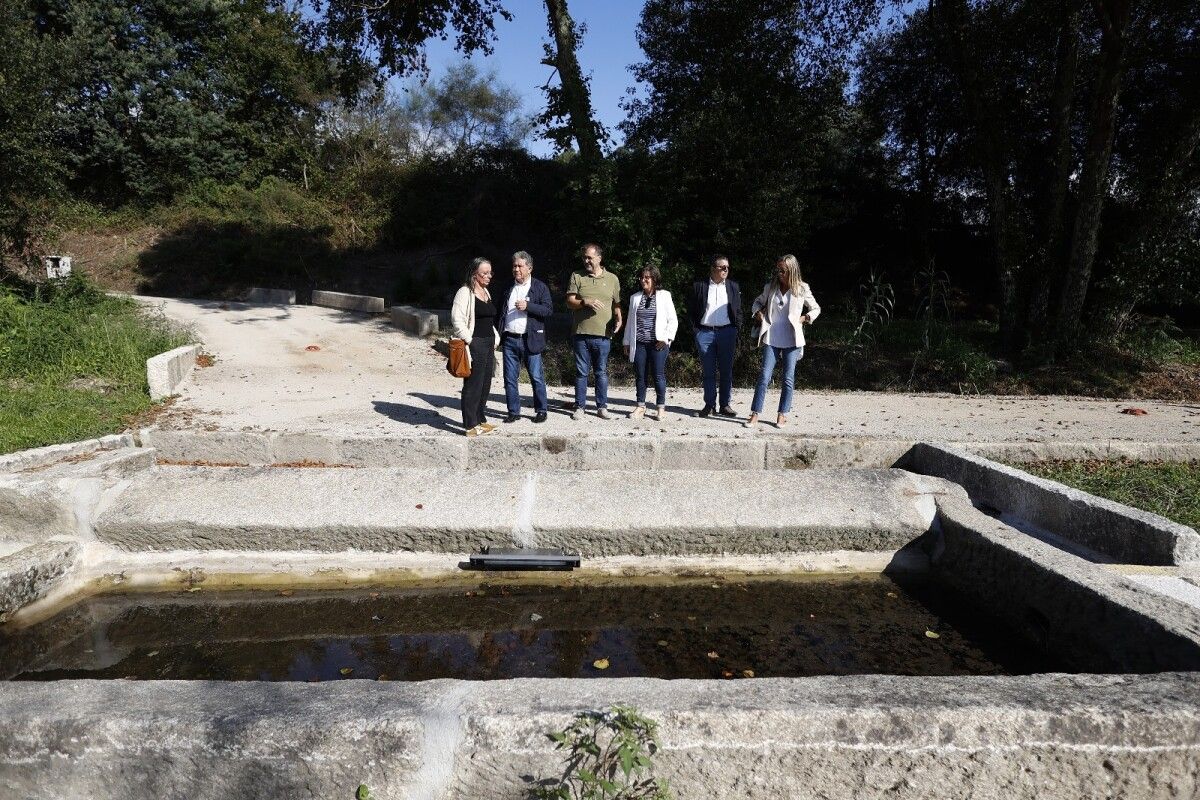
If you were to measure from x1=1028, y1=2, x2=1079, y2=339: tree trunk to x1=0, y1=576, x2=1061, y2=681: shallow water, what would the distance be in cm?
1009

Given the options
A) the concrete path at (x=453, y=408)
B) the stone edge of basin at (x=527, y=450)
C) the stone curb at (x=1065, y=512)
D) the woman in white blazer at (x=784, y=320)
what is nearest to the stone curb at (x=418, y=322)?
the concrete path at (x=453, y=408)

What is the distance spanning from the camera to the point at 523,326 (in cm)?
653

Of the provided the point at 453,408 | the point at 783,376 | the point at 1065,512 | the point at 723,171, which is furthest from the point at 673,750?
the point at 723,171

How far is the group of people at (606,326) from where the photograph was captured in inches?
246

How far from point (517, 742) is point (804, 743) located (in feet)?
2.93

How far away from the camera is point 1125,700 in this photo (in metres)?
2.32

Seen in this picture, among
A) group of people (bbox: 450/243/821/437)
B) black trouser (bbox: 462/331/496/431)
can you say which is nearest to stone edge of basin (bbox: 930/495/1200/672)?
group of people (bbox: 450/243/821/437)

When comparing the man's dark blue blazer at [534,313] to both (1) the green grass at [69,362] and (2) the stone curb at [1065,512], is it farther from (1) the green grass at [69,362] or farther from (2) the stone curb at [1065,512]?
(1) the green grass at [69,362]

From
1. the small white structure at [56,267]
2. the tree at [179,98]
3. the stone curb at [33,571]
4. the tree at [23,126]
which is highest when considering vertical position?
the tree at [179,98]

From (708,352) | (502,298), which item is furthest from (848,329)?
(502,298)

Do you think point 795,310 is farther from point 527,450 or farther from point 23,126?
point 23,126

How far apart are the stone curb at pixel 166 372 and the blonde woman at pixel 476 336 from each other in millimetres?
3831

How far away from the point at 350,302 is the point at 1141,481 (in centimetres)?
1438

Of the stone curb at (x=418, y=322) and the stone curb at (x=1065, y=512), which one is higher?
the stone curb at (x=418, y=322)
